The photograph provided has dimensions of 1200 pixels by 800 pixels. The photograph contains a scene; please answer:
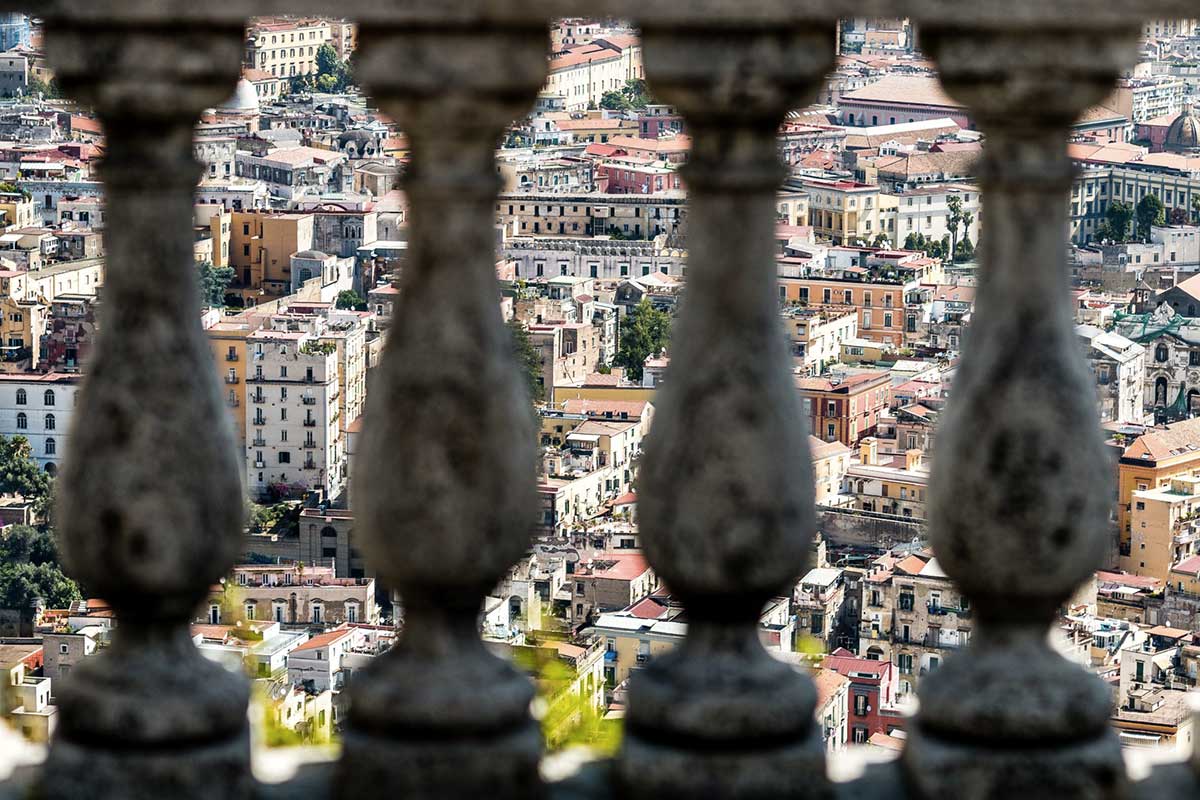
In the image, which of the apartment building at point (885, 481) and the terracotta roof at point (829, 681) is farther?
the apartment building at point (885, 481)

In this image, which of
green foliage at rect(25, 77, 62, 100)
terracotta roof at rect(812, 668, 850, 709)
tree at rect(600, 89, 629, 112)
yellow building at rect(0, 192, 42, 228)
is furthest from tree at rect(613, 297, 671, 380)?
tree at rect(600, 89, 629, 112)

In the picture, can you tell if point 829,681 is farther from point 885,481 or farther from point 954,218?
point 954,218

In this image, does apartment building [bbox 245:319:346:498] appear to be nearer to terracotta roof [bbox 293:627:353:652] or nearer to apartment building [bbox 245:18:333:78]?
terracotta roof [bbox 293:627:353:652]

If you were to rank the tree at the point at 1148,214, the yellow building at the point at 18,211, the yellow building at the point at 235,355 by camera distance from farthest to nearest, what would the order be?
the tree at the point at 1148,214
the yellow building at the point at 18,211
the yellow building at the point at 235,355

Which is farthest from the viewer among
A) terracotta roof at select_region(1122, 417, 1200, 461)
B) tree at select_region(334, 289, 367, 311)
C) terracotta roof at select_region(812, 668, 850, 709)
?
tree at select_region(334, 289, 367, 311)

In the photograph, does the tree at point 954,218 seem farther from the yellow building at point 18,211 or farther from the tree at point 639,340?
the yellow building at point 18,211

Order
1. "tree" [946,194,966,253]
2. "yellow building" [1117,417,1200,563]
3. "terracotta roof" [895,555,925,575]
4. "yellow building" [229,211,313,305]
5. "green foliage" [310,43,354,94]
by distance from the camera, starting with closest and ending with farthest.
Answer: "terracotta roof" [895,555,925,575]
"yellow building" [1117,417,1200,563]
"yellow building" [229,211,313,305]
"tree" [946,194,966,253]
"green foliage" [310,43,354,94]

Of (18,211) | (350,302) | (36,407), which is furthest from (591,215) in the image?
(36,407)

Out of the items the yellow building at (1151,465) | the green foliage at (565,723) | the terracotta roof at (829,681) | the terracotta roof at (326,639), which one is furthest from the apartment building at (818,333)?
the green foliage at (565,723)
